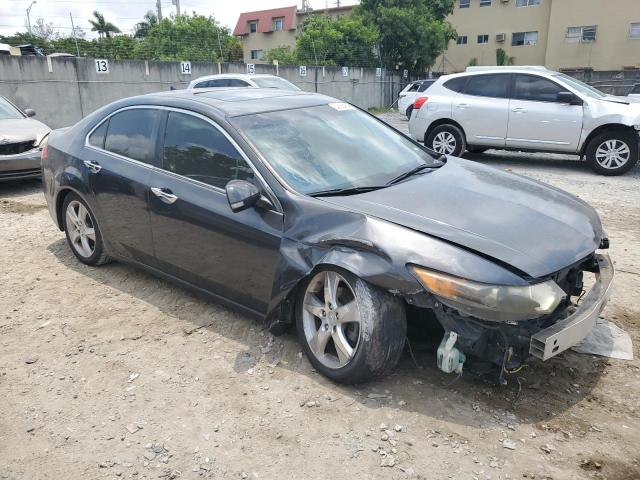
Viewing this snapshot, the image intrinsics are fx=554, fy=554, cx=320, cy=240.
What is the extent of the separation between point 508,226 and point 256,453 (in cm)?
178

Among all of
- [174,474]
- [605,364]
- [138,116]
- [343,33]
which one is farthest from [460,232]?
[343,33]

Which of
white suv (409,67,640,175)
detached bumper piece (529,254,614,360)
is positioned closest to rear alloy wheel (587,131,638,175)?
white suv (409,67,640,175)

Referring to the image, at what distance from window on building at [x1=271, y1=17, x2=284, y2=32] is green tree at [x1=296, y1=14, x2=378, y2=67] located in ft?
68.0

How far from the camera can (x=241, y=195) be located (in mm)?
3240

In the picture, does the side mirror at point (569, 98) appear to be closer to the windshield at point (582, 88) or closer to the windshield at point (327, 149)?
the windshield at point (582, 88)

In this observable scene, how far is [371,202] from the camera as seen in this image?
322 centimetres

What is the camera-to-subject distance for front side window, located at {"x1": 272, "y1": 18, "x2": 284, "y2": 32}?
5091 cm

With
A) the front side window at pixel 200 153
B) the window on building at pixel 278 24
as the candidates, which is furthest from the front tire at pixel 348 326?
the window on building at pixel 278 24

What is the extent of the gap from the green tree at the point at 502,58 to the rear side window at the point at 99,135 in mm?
40577

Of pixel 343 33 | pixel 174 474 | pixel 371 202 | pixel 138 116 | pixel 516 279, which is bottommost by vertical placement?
pixel 174 474

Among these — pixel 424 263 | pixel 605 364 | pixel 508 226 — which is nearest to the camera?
pixel 424 263

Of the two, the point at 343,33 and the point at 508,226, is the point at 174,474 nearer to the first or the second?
the point at 508,226

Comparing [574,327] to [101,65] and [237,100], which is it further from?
[101,65]

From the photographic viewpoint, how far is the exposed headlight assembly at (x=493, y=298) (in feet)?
8.67
